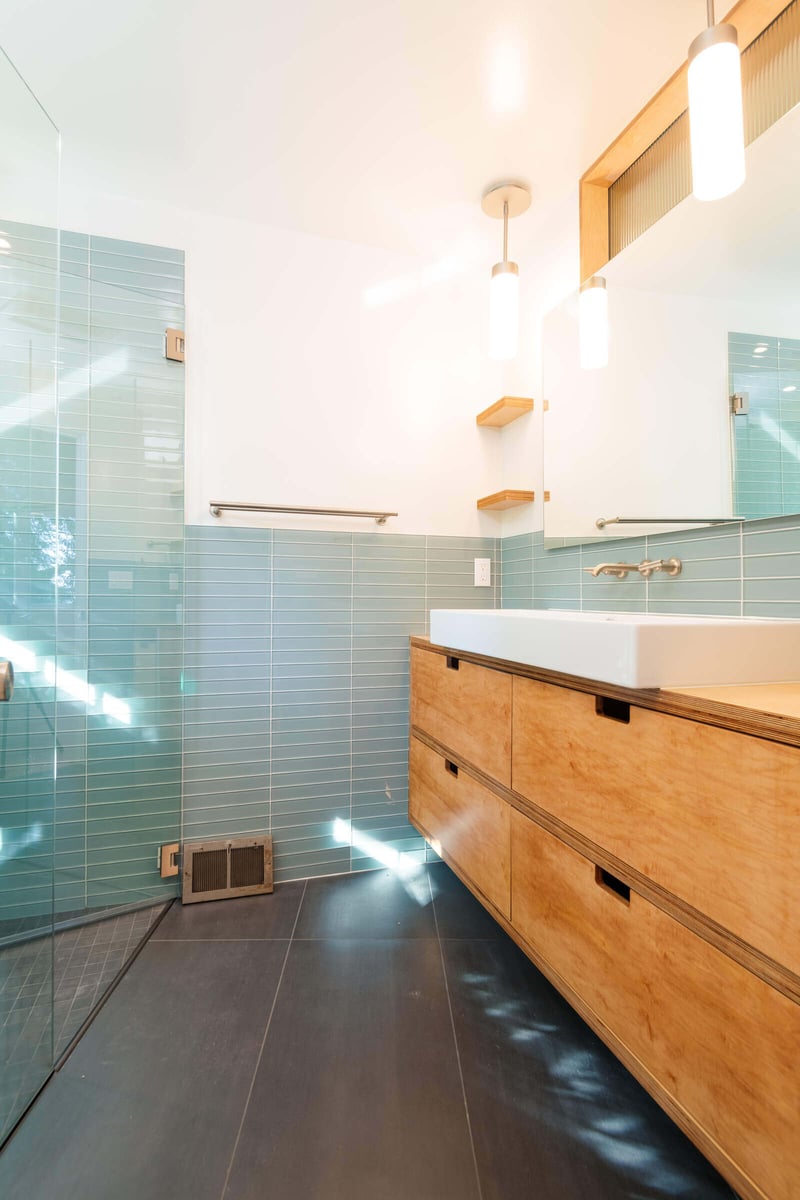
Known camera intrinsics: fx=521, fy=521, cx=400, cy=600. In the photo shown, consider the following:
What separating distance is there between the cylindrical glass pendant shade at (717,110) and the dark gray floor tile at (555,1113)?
181cm

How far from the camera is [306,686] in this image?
1831 mm

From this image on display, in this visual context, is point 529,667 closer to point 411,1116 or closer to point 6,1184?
point 411,1116

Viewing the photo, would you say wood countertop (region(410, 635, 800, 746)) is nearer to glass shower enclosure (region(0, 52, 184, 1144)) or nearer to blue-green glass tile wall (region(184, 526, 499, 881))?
blue-green glass tile wall (region(184, 526, 499, 881))

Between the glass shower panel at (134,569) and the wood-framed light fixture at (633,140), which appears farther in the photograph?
the glass shower panel at (134,569)

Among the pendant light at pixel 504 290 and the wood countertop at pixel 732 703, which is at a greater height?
the pendant light at pixel 504 290

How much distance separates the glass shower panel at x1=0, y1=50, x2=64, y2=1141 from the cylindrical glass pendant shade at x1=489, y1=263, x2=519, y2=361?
120 cm

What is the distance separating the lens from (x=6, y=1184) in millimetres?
880

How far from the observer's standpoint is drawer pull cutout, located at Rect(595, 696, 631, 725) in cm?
88

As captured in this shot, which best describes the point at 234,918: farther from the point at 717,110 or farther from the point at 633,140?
the point at 633,140

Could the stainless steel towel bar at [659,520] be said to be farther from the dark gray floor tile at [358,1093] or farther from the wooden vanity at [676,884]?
the dark gray floor tile at [358,1093]

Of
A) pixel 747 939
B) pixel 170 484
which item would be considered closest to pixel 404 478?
pixel 170 484

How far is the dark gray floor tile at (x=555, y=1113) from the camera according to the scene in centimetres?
88

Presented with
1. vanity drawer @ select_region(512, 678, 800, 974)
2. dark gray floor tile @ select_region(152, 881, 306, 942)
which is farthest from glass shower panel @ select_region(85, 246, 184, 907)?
vanity drawer @ select_region(512, 678, 800, 974)

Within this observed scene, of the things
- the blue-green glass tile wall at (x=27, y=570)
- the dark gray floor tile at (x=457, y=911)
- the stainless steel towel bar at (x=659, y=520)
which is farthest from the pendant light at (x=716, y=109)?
the dark gray floor tile at (x=457, y=911)
